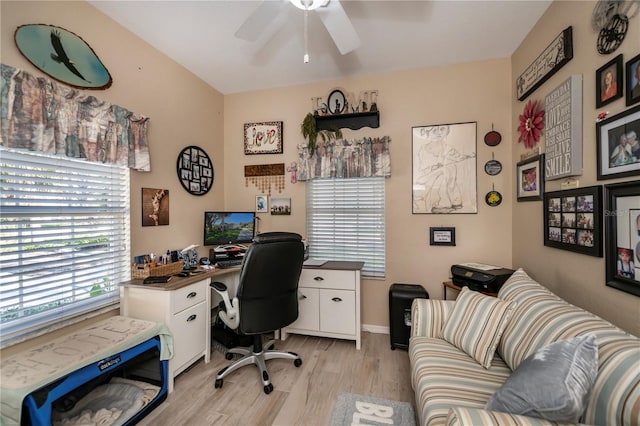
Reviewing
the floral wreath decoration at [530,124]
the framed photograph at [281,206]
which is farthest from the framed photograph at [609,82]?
the framed photograph at [281,206]

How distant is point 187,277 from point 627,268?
2.74 metres

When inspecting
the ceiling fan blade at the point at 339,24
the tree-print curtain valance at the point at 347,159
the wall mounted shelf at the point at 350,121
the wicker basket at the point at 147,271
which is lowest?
the wicker basket at the point at 147,271

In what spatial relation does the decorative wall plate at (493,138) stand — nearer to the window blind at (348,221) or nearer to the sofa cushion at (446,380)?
the window blind at (348,221)

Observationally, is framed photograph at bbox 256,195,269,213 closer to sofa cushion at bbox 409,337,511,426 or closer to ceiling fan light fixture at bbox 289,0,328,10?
ceiling fan light fixture at bbox 289,0,328,10

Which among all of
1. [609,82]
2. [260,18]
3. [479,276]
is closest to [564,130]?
[609,82]

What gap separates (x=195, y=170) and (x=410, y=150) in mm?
2362

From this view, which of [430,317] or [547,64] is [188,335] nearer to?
[430,317]

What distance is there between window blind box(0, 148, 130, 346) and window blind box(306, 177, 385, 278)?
6.05 feet

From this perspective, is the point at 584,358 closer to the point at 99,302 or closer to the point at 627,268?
the point at 627,268

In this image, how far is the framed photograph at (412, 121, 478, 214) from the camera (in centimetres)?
268

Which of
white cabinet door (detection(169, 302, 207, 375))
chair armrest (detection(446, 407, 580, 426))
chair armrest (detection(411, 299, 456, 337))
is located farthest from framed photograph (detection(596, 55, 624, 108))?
white cabinet door (detection(169, 302, 207, 375))

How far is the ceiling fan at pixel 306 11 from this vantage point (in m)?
1.55

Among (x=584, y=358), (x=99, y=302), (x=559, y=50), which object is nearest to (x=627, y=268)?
(x=584, y=358)

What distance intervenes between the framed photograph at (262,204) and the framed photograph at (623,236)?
9.45 ft
